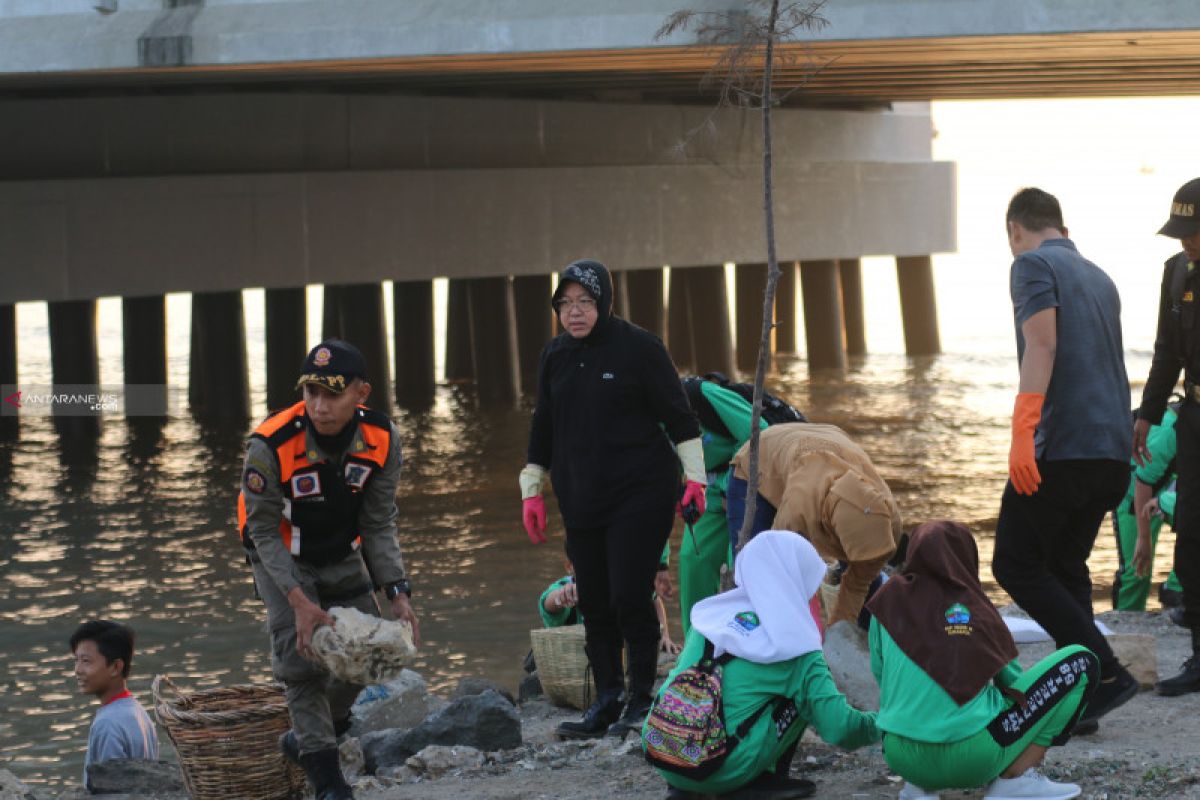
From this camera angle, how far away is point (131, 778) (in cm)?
664

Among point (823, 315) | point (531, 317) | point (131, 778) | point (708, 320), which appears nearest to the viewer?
point (131, 778)

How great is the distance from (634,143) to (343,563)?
19.4 metres

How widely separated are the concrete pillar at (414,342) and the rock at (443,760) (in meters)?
18.7

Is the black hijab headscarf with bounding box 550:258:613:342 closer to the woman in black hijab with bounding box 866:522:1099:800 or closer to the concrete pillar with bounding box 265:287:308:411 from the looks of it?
the woman in black hijab with bounding box 866:522:1099:800

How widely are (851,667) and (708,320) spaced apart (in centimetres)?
2198

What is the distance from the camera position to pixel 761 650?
197 inches

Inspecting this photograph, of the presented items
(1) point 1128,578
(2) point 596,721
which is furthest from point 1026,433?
(1) point 1128,578

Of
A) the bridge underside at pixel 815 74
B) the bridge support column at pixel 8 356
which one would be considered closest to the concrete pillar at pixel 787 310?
the bridge underside at pixel 815 74

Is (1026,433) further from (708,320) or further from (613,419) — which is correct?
(708,320)

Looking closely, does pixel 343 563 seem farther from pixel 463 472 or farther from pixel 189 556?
pixel 463 472

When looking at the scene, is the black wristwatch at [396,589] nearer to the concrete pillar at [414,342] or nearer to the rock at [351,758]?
the rock at [351,758]

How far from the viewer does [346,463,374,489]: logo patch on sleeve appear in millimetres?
5555

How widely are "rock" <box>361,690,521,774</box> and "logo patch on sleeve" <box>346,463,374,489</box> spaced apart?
4.94ft

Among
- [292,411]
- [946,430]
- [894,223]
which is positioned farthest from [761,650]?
[894,223]
